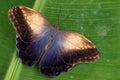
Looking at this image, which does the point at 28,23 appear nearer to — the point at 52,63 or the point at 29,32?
the point at 29,32

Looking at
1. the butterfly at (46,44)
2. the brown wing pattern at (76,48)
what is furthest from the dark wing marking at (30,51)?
the brown wing pattern at (76,48)

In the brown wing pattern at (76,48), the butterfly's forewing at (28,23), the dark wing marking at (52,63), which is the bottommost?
the dark wing marking at (52,63)

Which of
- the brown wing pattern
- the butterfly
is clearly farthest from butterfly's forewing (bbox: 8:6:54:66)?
the brown wing pattern

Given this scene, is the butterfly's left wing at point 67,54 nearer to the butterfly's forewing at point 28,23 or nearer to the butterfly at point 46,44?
the butterfly at point 46,44

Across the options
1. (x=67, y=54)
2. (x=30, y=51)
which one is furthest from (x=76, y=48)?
(x=30, y=51)

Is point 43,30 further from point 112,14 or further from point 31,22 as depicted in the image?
point 112,14

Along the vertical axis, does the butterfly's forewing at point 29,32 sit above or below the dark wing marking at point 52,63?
above

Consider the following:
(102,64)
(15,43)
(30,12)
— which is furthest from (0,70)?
(102,64)

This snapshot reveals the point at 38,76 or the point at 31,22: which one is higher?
the point at 31,22
